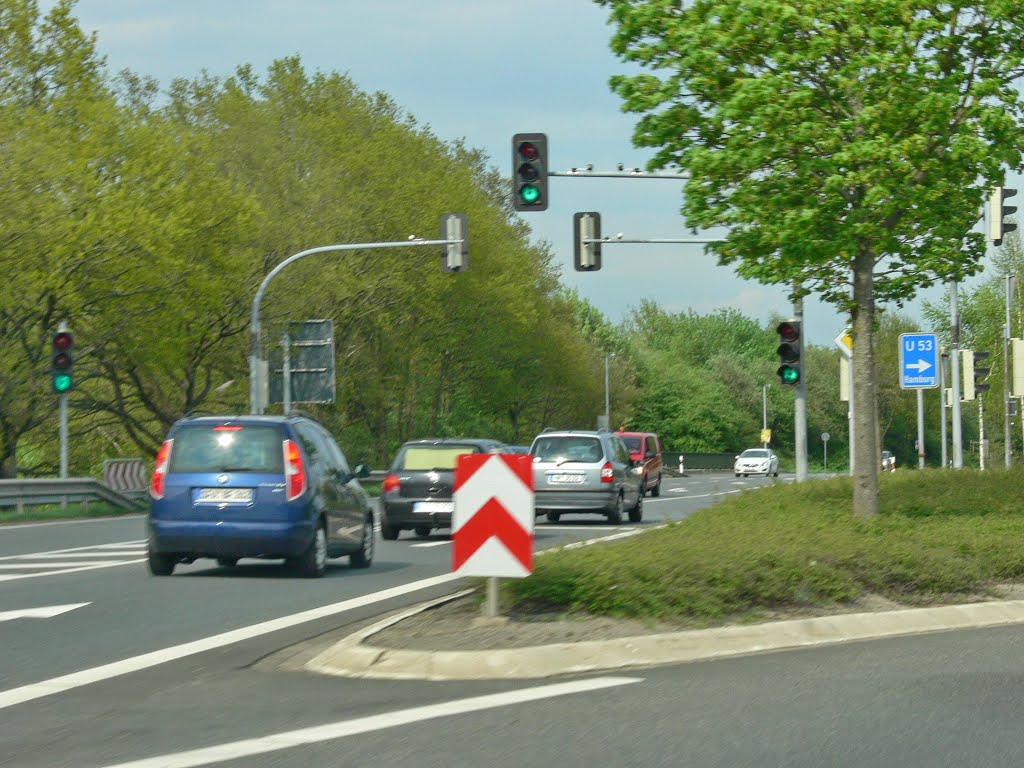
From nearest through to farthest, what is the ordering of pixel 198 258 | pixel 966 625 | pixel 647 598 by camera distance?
pixel 647 598 → pixel 966 625 → pixel 198 258

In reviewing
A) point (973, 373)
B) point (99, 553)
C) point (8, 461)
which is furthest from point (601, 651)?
point (973, 373)

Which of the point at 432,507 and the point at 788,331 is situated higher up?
the point at 788,331

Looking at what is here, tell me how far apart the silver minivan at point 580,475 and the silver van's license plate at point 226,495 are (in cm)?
1327

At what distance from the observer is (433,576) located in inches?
675

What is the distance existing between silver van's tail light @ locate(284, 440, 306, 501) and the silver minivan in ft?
42.8

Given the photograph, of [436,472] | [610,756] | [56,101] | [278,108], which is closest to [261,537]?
[436,472]

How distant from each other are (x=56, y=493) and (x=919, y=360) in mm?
16725

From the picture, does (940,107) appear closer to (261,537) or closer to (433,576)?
(433,576)

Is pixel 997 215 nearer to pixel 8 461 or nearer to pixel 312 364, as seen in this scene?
pixel 312 364

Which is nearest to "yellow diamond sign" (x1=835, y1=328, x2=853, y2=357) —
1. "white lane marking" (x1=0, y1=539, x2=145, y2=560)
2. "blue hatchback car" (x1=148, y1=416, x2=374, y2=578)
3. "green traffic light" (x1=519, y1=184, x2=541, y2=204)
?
"green traffic light" (x1=519, y1=184, x2=541, y2=204)

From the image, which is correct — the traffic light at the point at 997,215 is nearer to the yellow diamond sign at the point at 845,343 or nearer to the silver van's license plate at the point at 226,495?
the yellow diamond sign at the point at 845,343

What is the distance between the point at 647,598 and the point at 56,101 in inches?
1346

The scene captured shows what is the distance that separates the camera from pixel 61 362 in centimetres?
3127

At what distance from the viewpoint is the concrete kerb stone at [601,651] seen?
9.45 metres
